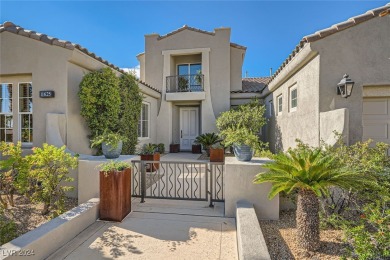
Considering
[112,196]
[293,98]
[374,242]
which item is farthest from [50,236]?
[293,98]

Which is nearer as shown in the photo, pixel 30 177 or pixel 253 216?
pixel 253 216

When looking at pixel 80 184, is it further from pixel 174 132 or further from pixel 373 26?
pixel 174 132

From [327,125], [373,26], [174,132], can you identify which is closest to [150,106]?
[174,132]

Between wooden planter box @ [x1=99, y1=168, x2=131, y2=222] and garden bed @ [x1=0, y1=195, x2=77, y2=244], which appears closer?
garden bed @ [x1=0, y1=195, x2=77, y2=244]

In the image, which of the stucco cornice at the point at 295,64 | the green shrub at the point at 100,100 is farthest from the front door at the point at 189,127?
the green shrub at the point at 100,100

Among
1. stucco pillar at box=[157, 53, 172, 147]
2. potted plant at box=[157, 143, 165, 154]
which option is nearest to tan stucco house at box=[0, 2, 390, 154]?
potted plant at box=[157, 143, 165, 154]

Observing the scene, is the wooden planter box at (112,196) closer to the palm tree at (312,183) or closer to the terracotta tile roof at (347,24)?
the palm tree at (312,183)

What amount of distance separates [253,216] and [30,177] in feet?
16.6

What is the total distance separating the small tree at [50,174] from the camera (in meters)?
4.54

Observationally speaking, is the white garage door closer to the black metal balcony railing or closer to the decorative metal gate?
the decorative metal gate

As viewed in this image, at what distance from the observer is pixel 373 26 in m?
5.76

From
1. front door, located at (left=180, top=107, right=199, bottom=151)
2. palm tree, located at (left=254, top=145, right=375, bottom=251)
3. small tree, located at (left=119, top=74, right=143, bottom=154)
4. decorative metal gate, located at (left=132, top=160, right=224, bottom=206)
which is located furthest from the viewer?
front door, located at (left=180, top=107, right=199, bottom=151)

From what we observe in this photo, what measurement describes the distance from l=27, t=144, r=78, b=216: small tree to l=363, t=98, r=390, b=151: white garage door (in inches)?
326

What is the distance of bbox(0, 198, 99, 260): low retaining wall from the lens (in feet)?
9.38
